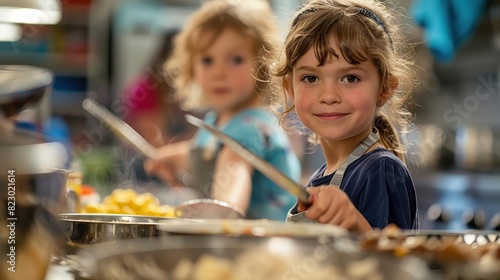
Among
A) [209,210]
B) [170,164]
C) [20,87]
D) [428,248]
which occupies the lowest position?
[170,164]

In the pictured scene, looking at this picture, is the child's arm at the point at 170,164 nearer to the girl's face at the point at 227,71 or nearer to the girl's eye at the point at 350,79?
the girl's face at the point at 227,71

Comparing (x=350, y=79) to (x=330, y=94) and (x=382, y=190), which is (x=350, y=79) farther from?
(x=382, y=190)

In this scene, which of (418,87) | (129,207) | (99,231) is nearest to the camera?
(99,231)

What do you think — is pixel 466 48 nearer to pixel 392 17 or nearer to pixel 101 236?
pixel 392 17

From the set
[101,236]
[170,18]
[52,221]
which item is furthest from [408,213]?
[170,18]

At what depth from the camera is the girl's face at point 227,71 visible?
7.41 ft

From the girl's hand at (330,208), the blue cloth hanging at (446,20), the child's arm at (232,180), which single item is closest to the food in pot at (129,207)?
the child's arm at (232,180)

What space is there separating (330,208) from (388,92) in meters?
0.47

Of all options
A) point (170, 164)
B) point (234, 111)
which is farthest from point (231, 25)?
point (170, 164)

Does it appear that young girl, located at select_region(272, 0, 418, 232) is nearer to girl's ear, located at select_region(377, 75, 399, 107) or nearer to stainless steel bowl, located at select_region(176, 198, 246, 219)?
girl's ear, located at select_region(377, 75, 399, 107)

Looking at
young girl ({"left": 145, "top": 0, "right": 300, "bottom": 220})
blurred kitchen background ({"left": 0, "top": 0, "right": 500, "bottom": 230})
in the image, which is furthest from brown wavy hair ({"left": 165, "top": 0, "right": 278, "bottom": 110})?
blurred kitchen background ({"left": 0, "top": 0, "right": 500, "bottom": 230})

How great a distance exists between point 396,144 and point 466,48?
11.8 feet

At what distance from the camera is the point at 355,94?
51.2 inches

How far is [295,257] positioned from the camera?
0.62 metres
